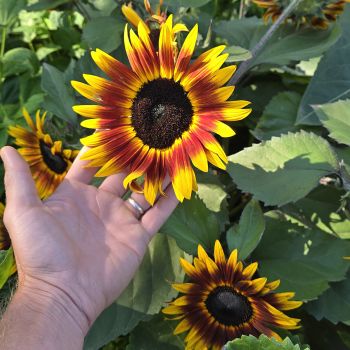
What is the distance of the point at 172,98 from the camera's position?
0.89 meters

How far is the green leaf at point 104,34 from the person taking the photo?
110cm

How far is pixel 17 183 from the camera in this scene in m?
0.91

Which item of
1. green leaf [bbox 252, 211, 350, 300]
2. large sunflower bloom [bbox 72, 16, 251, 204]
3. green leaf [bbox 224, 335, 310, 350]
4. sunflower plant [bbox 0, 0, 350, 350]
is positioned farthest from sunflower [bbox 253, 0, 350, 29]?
green leaf [bbox 224, 335, 310, 350]

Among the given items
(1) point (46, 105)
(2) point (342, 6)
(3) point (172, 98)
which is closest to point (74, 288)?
(3) point (172, 98)

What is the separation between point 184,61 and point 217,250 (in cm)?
32

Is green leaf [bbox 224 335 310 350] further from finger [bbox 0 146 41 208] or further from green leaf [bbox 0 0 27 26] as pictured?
green leaf [bbox 0 0 27 26]

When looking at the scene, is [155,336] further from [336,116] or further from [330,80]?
[330,80]

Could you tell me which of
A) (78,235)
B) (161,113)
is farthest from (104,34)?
(78,235)

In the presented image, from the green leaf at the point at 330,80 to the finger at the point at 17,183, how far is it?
1.96 ft

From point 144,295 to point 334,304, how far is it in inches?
14.8

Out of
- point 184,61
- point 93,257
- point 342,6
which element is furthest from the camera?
point 342,6

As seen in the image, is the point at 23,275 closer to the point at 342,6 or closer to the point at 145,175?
the point at 145,175

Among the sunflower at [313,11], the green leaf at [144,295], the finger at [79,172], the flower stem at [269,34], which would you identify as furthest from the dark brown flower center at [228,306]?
the sunflower at [313,11]

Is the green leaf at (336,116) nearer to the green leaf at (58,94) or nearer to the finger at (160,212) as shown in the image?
the finger at (160,212)
